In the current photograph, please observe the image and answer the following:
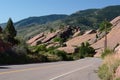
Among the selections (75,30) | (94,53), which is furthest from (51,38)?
(94,53)

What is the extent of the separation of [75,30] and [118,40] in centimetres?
8110

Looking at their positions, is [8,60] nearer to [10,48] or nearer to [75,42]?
[10,48]

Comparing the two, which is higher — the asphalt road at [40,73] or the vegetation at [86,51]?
the asphalt road at [40,73]

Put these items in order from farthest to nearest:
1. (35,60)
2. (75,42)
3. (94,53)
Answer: (75,42), (94,53), (35,60)

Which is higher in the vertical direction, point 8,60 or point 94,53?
point 8,60

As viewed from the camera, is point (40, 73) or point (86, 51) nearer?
point (40, 73)

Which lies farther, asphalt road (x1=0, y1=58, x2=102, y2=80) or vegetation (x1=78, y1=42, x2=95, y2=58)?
vegetation (x1=78, y1=42, x2=95, y2=58)

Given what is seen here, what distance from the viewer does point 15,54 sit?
43375mm

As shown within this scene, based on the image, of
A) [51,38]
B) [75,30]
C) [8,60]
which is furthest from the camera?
[75,30]

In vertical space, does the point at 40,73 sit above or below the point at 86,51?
above

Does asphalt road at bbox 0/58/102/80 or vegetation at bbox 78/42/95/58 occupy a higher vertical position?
asphalt road at bbox 0/58/102/80

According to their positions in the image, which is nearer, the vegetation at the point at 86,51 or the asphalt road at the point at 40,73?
the asphalt road at the point at 40,73

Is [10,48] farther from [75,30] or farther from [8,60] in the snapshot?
[75,30]

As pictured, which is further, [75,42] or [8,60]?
[75,42]
